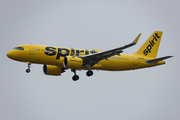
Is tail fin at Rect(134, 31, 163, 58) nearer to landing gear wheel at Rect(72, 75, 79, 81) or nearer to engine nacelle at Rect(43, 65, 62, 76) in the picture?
landing gear wheel at Rect(72, 75, 79, 81)

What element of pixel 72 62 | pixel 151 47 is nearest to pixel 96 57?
pixel 72 62

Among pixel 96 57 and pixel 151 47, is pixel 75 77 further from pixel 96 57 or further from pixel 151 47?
pixel 151 47

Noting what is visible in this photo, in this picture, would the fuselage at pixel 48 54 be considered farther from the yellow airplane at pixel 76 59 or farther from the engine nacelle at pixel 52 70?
the engine nacelle at pixel 52 70

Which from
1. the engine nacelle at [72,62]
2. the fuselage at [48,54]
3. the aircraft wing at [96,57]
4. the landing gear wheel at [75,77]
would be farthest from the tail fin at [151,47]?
the engine nacelle at [72,62]

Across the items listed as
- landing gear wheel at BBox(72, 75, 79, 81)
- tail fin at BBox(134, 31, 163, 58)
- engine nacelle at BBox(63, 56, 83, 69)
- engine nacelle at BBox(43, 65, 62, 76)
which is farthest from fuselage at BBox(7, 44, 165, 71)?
tail fin at BBox(134, 31, 163, 58)

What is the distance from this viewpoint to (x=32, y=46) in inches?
1690

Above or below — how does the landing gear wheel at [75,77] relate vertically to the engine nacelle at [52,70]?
below

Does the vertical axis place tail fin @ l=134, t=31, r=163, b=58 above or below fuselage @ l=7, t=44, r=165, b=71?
above

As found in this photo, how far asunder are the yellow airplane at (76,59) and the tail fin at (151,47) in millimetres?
1615

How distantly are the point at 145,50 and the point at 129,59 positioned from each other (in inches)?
179

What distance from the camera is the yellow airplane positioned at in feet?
139

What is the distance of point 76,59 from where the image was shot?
42562 millimetres

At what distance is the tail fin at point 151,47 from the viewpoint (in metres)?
50.5

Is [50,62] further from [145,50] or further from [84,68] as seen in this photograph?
[145,50]
